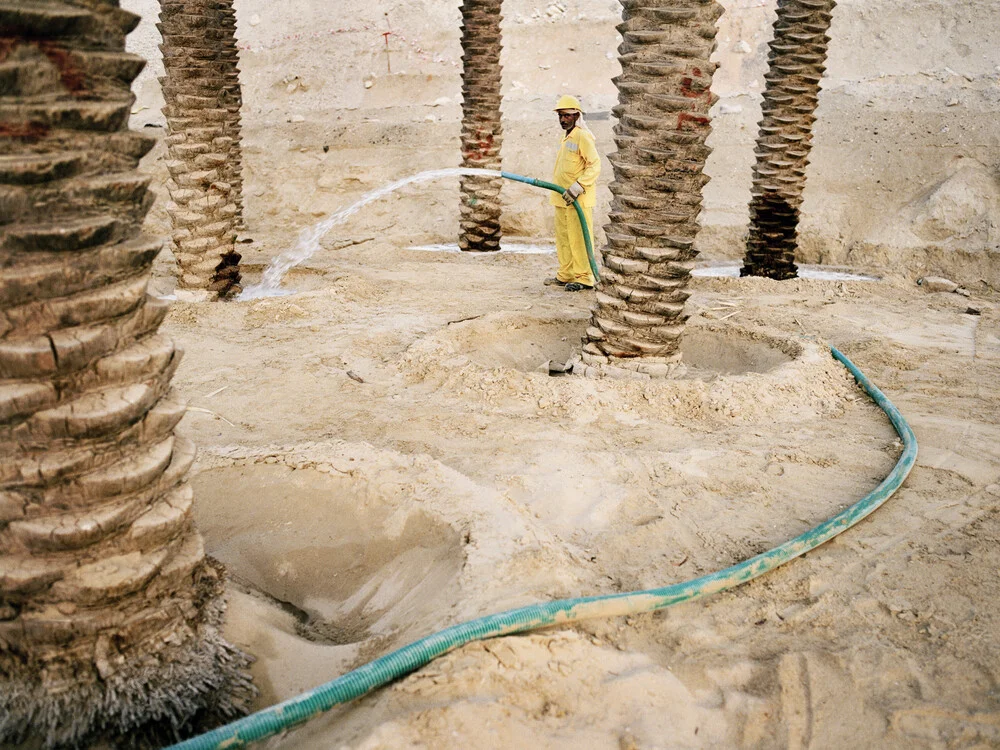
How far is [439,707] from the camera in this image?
226 centimetres

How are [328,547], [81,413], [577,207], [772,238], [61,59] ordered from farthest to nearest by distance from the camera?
[772,238]
[577,207]
[328,547]
[81,413]
[61,59]

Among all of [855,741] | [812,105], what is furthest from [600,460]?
[812,105]

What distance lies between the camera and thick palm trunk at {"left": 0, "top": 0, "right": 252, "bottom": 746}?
203cm

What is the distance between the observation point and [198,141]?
7770mm

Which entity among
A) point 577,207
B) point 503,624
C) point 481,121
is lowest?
point 503,624

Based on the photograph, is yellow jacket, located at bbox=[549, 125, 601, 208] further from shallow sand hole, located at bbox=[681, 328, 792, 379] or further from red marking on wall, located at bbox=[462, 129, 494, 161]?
shallow sand hole, located at bbox=[681, 328, 792, 379]

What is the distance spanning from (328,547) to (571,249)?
5.87 m

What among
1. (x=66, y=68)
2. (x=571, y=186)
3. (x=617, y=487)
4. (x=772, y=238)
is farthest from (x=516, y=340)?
(x=66, y=68)

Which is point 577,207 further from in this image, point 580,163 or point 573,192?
point 580,163

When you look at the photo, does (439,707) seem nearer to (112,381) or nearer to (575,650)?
(575,650)

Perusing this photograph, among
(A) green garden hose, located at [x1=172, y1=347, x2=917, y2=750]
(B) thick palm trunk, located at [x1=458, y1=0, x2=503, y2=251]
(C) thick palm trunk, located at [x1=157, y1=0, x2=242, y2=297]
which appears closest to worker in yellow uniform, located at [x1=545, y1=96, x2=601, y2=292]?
(B) thick palm trunk, located at [x1=458, y1=0, x2=503, y2=251]

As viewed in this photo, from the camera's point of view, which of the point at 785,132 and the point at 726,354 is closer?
the point at 726,354

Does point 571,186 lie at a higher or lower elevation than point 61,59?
lower

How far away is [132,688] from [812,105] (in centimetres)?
911
